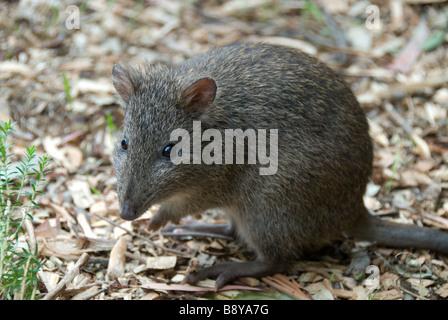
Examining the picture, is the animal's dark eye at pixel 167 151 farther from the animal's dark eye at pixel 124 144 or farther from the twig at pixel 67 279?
the twig at pixel 67 279

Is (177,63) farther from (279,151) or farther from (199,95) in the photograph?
(279,151)

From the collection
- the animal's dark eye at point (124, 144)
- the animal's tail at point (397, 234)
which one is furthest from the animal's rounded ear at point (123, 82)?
the animal's tail at point (397, 234)

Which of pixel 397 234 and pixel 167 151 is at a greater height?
pixel 167 151

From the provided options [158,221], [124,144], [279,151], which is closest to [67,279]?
[158,221]

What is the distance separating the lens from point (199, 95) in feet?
15.2

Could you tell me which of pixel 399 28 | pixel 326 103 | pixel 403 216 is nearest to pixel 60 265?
pixel 326 103

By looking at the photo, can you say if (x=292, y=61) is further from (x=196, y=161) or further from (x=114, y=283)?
(x=114, y=283)

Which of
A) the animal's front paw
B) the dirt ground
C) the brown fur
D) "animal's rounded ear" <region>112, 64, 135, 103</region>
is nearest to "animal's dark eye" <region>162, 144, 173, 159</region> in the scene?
the brown fur

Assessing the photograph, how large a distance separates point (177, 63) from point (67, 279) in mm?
3858

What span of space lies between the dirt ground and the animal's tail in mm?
136

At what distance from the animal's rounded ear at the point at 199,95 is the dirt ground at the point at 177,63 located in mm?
1307

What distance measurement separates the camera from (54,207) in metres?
5.68
